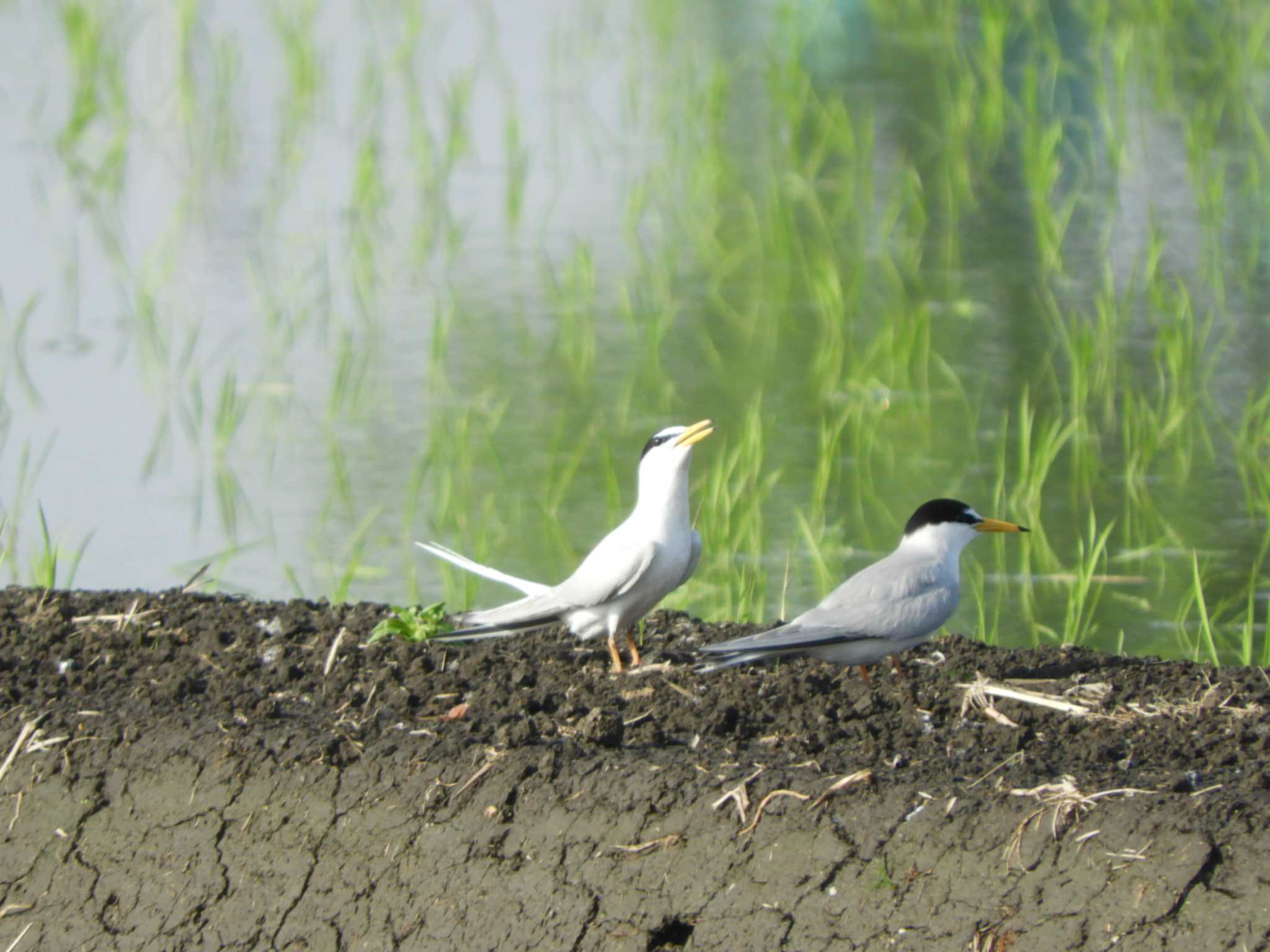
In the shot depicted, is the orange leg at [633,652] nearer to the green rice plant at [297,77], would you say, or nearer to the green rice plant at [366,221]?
the green rice plant at [366,221]

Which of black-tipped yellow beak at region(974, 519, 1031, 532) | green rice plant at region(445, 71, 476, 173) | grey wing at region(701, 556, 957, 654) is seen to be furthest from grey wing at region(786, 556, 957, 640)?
green rice plant at region(445, 71, 476, 173)

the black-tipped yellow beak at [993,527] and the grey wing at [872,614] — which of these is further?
the black-tipped yellow beak at [993,527]

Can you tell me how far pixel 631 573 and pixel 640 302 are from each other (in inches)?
154

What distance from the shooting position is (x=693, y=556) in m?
3.79

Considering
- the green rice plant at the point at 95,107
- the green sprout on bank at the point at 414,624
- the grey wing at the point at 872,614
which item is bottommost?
the green sprout on bank at the point at 414,624

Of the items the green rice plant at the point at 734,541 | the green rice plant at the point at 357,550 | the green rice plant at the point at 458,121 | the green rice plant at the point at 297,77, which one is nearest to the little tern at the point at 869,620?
the green rice plant at the point at 734,541

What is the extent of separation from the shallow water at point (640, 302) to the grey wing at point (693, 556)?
636 mm

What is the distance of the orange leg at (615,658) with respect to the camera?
3.62 metres

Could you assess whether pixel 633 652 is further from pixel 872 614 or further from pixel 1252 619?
pixel 1252 619

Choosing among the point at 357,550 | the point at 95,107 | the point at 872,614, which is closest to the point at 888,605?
the point at 872,614

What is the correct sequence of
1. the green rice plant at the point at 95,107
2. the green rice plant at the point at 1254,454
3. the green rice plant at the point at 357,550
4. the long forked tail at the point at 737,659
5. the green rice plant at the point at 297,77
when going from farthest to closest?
the green rice plant at the point at 297,77, the green rice plant at the point at 95,107, the green rice plant at the point at 1254,454, the green rice plant at the point at 357,550, the long forked tail at the point at 737,659

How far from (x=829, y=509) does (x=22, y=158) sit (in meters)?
5.21

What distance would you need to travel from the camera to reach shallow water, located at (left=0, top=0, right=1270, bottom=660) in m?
5.43

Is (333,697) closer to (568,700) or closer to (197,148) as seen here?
(568,700)
